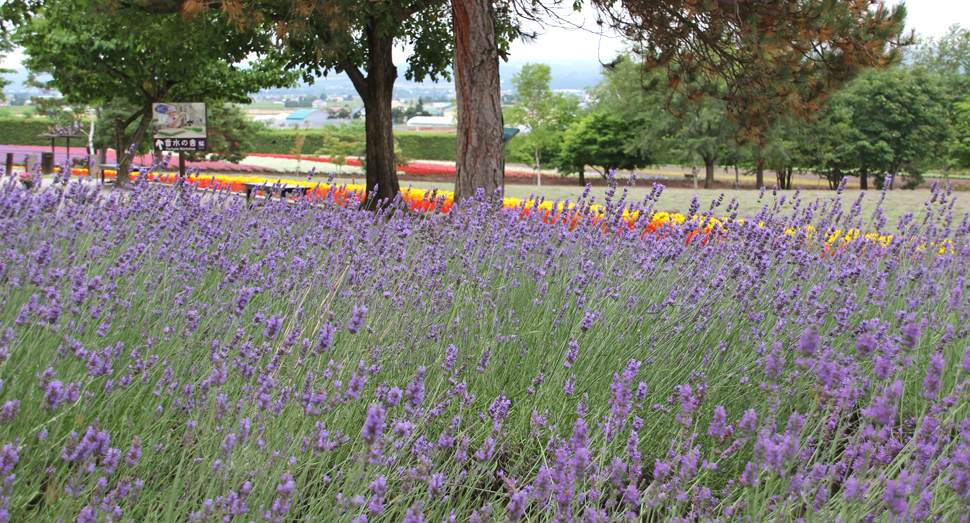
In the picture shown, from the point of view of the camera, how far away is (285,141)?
4591cm

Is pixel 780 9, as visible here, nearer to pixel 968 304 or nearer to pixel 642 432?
pixel 968 304

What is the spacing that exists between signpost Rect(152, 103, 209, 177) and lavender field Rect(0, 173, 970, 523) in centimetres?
877

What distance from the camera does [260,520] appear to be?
1.63 m

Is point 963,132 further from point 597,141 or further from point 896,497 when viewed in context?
point 896,497

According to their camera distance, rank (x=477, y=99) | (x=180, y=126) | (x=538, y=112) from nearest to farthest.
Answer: (x=477, y=99)
(x=180, y=126)
(x=538, y=112)

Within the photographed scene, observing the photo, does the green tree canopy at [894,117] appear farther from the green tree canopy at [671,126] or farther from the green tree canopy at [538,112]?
the green tree canopy at [538,112]

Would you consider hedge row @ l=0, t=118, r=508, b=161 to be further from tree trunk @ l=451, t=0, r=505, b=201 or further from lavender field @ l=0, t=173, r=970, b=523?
lavender field @ l=0, t=173, r=970, b=523

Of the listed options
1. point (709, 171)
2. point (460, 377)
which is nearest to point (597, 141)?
point (709, 171)

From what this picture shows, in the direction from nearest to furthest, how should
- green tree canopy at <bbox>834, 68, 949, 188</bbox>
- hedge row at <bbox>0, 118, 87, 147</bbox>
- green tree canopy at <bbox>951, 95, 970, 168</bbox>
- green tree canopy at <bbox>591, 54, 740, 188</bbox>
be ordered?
1. green tree canopy at <bbox>591, 54, 740, 188</bbox>
2. green tree canopy at <bbox>834, 68, 949, 188</bbox>
3. green tree canopy at <bbox>951, 95, 970, 168</bbox>
4. hedge row at <bbox>0, 118, 87, 147</bbox>

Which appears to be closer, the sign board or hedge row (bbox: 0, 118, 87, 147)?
the sign board

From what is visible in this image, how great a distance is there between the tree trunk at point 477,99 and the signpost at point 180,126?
7.74m

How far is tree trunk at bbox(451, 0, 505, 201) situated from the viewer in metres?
6.50

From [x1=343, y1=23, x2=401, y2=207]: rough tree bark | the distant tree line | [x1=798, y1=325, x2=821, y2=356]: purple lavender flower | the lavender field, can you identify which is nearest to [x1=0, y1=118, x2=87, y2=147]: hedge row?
the distant tree line

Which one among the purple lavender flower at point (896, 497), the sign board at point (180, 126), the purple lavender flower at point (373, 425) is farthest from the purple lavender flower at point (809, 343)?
the sign board at point (180, 126)
